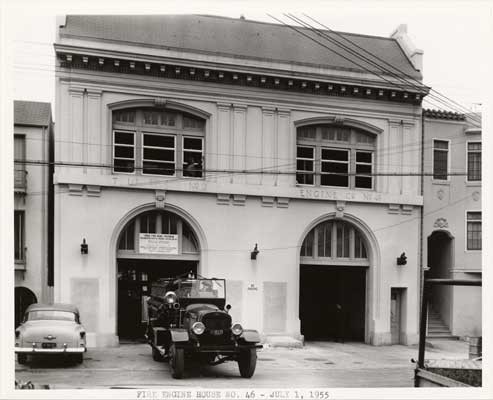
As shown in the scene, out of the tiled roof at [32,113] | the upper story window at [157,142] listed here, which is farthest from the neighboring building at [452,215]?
the tiled roof at [32,113]

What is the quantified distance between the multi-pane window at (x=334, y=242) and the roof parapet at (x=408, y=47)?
4279 millimetres

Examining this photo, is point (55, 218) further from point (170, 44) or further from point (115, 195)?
point (170, 44)

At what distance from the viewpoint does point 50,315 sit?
40.2 ft

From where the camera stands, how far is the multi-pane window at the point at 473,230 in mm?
14466

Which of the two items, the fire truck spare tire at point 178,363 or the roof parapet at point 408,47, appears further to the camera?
the roof parapet at point 408,47

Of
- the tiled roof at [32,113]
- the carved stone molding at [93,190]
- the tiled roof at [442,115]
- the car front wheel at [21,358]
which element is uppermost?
the tiled roof at [442,115]

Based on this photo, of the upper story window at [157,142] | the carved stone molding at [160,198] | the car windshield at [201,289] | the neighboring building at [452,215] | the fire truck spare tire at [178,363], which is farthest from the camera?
the carved stone molding at [160,198]

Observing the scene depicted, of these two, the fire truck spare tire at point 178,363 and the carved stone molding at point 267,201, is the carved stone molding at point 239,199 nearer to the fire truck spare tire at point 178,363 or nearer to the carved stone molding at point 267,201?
the carved stone molding at point 267,201

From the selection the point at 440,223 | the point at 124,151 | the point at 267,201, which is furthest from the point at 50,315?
the point at 440,223

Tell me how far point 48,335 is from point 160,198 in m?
4.37

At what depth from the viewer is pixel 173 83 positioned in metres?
14.6

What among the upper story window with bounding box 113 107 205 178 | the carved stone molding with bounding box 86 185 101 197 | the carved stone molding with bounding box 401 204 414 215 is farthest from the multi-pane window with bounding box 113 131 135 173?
Answer: the carved stone molding with bounding box 401 204 414 215
